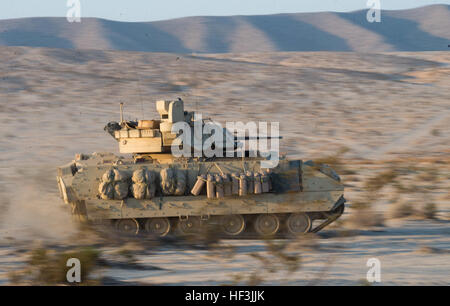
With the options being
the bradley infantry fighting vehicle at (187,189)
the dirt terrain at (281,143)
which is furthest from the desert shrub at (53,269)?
the bradley infantry fighting vehicle at (187,189)

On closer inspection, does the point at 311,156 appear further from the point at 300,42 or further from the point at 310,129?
the point at 300,42

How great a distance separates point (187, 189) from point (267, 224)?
219cm

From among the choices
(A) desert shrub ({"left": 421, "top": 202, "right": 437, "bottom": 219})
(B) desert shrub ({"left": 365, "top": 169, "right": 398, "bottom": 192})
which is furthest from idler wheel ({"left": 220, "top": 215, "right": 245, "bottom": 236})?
(B) desert shrub ({"left": 365, "top": 169, "right": 398, "bottom": 192})

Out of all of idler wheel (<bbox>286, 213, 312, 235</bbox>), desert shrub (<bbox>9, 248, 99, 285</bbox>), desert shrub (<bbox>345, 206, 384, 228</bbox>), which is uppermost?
desert shrub (<bbox>9, 248, 99, 285</bbox>)

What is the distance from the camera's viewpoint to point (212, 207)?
14.7 m

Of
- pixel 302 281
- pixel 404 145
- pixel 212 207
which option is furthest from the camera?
pixel 404 145

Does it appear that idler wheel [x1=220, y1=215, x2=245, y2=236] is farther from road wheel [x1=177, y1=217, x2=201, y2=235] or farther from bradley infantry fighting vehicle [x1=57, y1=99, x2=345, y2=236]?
road wheel [x1=177, y1=217, x2=201, y2=235]

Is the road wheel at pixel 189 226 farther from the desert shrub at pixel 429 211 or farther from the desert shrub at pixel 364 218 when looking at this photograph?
the desert shrub at pixel 429 211

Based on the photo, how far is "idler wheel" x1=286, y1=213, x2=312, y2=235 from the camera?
1512 centimetres

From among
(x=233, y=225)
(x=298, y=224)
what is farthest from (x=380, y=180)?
(x=233, y=225)

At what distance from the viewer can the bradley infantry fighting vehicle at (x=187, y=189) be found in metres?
14.5

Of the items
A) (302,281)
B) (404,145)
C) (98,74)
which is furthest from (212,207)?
(98,74)

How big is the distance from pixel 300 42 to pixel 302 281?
8653 cm

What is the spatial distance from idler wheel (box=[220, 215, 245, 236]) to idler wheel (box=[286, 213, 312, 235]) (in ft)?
3.73
